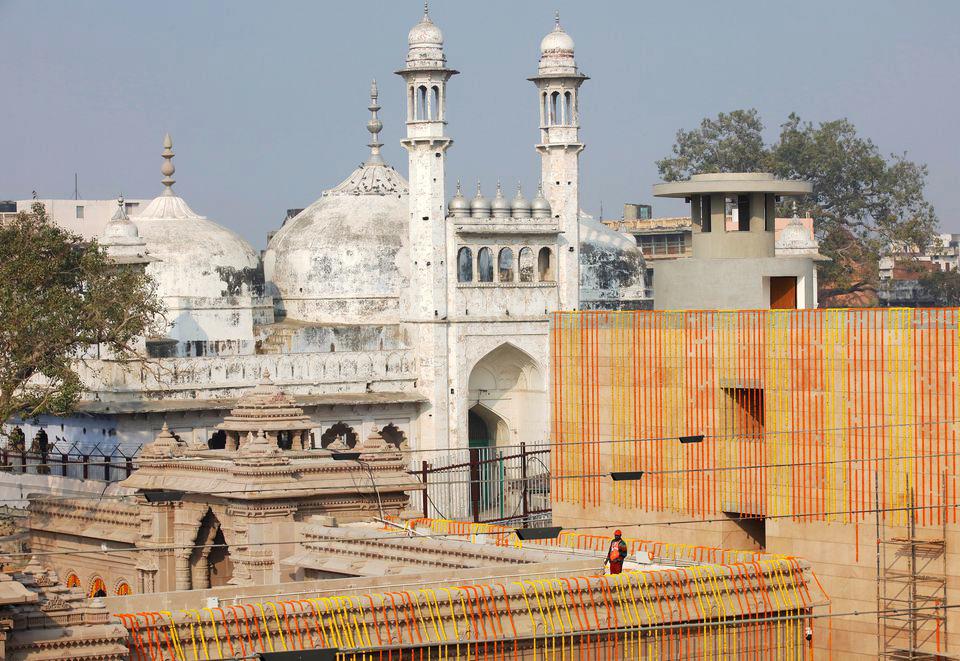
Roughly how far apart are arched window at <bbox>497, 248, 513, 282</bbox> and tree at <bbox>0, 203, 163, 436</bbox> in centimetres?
1149

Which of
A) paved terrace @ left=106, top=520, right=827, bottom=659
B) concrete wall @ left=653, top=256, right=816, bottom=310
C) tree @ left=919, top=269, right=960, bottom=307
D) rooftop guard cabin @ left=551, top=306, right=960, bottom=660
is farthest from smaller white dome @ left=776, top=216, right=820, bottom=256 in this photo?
paved terrace @ left=106, top=520, right=827, bottom=659

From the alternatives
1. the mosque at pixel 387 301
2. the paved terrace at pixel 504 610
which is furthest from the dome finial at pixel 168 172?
the paved terrace at pixel 504 610

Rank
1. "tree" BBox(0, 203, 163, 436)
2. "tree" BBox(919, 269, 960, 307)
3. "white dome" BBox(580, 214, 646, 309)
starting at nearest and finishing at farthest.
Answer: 1. "tree" BBox(0, 203, 163, 436)
2. "white dome" BBox(580, 214, 646, 309)
3. "tree" BBox(919, 269, 960, 307)

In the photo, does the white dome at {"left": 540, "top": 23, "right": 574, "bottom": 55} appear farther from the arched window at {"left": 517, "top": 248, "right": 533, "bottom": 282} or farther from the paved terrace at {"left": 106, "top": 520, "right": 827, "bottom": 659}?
the paved terrace at {"left": 106, "top": 520, "right": 827, "bottom": 659}

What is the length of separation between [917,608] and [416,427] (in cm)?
2183

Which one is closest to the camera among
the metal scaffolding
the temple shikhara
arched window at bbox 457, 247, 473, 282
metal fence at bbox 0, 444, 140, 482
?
the temple shikhara

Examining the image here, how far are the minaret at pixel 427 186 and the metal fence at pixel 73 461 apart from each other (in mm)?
7866

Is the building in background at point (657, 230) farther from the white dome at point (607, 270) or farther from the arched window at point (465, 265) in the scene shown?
the arched window at point (465, 265)

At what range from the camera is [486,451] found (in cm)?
4578

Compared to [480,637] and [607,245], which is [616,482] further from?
[607,245]

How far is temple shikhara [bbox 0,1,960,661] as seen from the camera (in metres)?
20.2

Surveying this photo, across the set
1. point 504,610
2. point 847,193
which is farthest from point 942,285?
point 504,610

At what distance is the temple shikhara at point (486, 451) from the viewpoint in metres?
20.2

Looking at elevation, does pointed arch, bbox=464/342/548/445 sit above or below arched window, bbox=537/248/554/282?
below
